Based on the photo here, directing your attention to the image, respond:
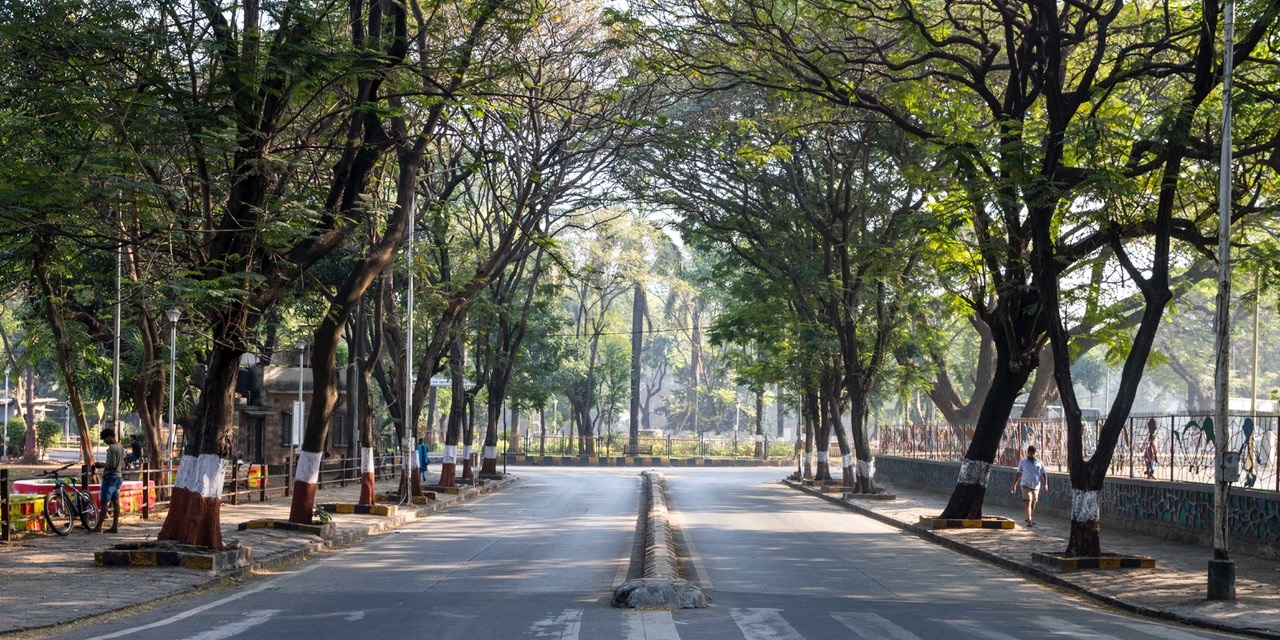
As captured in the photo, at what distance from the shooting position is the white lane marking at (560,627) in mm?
10859

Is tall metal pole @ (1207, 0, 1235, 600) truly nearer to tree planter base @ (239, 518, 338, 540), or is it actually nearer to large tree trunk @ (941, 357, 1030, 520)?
large tree trunk @ (941, 357, 1030, 520)

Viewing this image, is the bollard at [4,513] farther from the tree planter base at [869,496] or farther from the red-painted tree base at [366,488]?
the tree planter base at [869,496]

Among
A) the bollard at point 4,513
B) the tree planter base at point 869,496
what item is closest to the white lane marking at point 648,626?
the bollard at point 4,513

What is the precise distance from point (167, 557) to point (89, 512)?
6075 mm

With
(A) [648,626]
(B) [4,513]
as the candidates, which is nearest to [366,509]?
(B) [4,513]

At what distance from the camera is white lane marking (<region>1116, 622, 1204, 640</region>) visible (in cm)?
1203

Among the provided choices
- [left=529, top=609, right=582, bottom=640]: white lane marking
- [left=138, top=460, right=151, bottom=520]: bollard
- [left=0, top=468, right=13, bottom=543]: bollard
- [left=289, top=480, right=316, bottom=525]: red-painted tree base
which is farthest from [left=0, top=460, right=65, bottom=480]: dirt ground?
[left=529, top=609, right=582, bottom=640]: white lane marking

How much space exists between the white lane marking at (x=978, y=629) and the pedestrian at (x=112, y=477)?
548 inches

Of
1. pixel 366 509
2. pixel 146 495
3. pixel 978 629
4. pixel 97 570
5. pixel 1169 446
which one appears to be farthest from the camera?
pixel 366 509

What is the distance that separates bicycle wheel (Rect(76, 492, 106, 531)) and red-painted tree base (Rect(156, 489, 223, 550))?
522 centimetres

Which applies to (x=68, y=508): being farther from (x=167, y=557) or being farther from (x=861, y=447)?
(x=861, y=447)

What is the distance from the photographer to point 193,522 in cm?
1638

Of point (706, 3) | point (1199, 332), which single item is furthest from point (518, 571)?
point (1199, 332)

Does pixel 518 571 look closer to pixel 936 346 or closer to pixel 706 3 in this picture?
pixel 706 3
